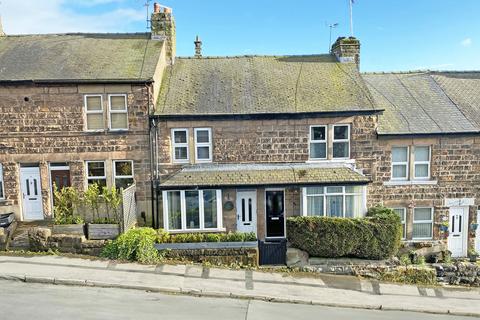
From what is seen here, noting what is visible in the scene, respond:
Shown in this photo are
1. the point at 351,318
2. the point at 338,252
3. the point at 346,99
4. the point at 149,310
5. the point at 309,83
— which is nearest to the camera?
the point at 149,310

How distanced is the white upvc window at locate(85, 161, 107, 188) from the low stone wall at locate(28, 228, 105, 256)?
2845 mm

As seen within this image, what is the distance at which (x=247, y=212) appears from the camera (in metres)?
14.9

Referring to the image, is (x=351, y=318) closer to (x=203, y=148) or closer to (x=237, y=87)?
(x=203, y=148)

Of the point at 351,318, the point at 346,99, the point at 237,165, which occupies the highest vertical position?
the point at 346,99

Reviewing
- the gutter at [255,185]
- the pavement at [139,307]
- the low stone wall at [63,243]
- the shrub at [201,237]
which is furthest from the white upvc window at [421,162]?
the low stone wall at [63,243]

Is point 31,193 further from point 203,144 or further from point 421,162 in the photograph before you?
point 421,162

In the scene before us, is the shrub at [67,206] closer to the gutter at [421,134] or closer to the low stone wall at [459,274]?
the gutter at [421,134]

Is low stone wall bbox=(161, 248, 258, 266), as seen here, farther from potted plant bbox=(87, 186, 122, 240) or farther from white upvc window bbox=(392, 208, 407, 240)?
white upvc window bbox=(392, 208, 407, 240)

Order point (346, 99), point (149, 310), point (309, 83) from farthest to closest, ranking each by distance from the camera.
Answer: point (309, 83) → point (346, 99) → point (149, 310)

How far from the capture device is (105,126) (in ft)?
48.1

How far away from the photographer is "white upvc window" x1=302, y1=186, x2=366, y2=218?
14.6m

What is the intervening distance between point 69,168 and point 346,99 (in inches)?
A: 484

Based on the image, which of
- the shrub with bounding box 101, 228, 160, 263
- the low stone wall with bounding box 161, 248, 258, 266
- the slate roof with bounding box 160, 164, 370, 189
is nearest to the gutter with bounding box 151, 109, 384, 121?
the slate roof with bounding box 160, 164, 370, 189

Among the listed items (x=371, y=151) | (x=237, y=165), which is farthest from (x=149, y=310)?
(x=371, y=151)
